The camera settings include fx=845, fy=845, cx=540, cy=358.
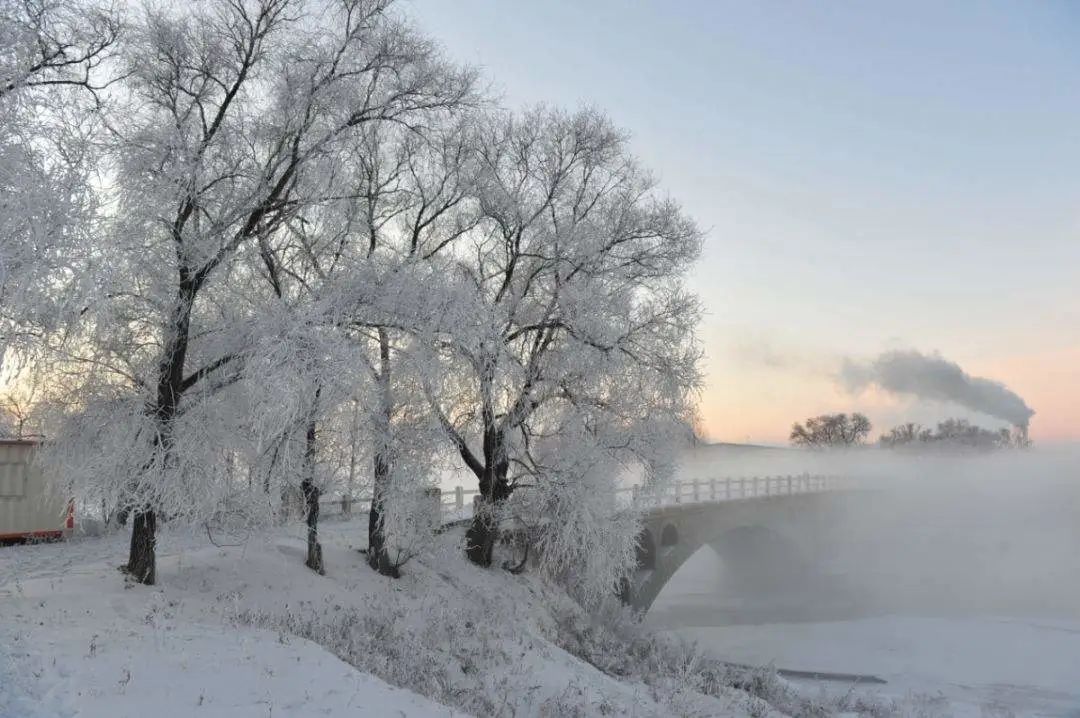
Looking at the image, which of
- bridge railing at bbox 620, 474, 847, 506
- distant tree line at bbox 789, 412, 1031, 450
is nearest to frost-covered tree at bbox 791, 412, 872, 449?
distant tree line at bbox 789, 412, 1031, 450

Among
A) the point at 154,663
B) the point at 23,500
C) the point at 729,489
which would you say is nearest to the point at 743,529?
the point at 729,489

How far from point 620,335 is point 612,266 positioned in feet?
6.55

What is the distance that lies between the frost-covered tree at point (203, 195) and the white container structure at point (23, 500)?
6.84 m

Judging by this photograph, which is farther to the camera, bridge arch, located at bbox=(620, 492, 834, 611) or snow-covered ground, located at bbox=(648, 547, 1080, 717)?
bridge arch, located at bbox=(620, 492, 834, 611)

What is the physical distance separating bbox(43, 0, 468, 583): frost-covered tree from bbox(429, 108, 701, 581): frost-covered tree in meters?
4.35

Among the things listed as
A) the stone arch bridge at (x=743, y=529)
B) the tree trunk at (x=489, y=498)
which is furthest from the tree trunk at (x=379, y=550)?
the stone arch bridge at (x=743, y=529)

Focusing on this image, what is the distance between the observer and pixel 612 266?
18609 millimetres

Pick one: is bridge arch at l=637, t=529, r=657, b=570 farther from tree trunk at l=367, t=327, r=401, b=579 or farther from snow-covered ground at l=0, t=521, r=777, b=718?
tree trunk at l=367, t=327, r=401, b=579

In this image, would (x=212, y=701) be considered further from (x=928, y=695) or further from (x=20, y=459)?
(x=928, y=695)

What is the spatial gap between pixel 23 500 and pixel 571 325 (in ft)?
A: 39.3

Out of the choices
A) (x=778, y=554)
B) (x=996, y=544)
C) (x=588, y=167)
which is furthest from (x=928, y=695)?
(x=996, y=544)

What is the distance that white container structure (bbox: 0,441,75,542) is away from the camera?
17.3 meters

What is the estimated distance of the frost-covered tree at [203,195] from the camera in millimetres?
11289

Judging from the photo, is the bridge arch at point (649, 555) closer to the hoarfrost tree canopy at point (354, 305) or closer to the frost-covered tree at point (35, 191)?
the hoarfrost tree canopy at point (354, 305)
